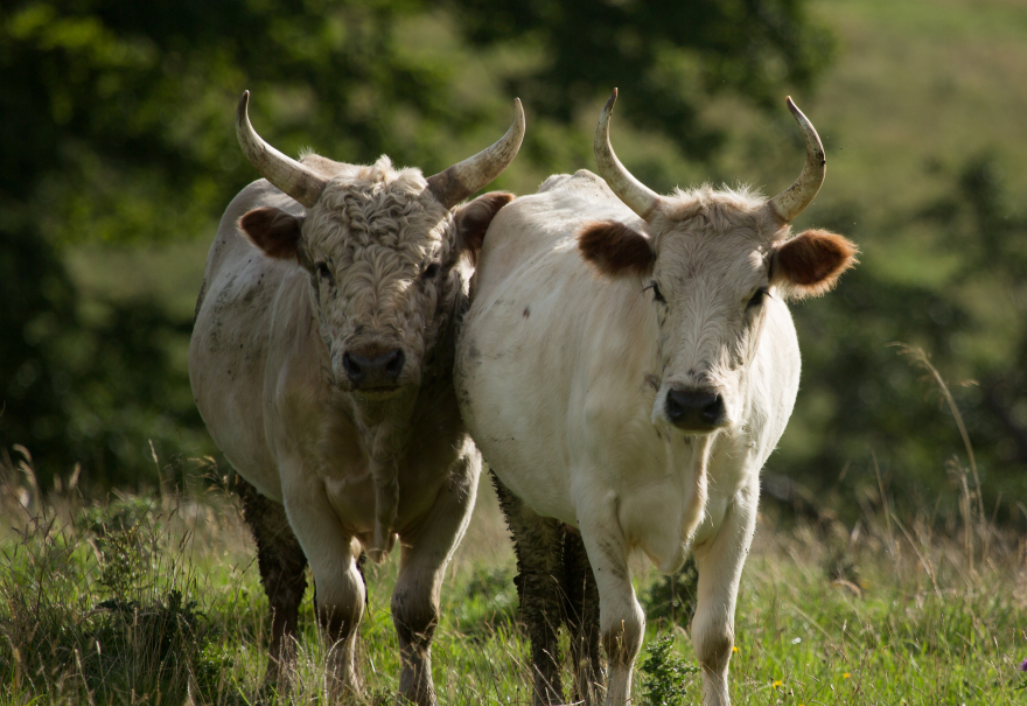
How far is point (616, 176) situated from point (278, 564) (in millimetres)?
2875

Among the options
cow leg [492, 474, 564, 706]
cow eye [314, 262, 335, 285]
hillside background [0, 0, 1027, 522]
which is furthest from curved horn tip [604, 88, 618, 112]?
hillside background [0, 0, 1027, 522]

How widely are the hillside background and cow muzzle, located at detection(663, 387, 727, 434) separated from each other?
8967mm

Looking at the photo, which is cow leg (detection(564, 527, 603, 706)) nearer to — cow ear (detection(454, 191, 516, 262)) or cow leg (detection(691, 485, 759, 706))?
cow leg (detection(691, 485, 759, 706))

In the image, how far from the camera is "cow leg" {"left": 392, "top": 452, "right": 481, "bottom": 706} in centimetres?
486

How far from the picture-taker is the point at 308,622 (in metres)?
5.86

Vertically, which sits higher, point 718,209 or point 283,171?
point 718,209

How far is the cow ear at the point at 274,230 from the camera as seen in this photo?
5094 millimetres

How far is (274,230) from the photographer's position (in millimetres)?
5109

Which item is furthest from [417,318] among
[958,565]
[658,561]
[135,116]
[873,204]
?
[873,204]

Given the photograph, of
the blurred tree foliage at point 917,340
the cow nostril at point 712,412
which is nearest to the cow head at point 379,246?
the cow nostril at point 712,412

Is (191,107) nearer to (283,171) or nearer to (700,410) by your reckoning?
(283,171)

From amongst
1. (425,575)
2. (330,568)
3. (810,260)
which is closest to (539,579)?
(425,575)

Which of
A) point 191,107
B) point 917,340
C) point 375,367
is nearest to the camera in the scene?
point 375,367

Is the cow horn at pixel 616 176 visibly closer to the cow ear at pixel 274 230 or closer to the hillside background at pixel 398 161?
the cow ear at pixel 274 230
